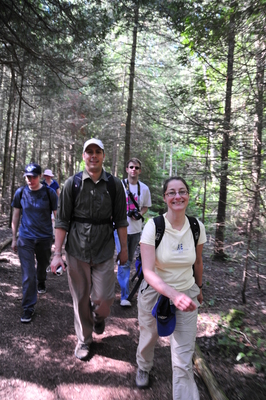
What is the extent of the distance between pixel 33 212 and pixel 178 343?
3.02 metres

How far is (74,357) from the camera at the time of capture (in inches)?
125

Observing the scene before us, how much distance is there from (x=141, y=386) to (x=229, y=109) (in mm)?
7198

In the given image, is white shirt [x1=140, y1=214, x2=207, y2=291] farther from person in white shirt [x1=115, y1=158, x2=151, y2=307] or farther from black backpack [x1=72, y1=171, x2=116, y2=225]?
person in white shirt [x1=115, y1=158, x2=151, y2=307]

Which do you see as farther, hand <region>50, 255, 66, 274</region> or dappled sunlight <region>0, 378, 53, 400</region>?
hand <region>50, 255, 66, 274</region>

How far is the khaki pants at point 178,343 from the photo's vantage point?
2115mm

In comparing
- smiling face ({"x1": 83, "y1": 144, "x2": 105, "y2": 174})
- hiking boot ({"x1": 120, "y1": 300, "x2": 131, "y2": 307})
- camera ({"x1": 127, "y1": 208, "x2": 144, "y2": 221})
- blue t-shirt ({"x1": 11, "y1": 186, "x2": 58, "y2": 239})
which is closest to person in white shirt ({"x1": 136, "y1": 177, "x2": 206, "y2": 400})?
smiling face ({"x1": 83, "y1": 144, "x2": 105, "y2": 174})

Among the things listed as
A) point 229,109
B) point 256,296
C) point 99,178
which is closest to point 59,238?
point 99,178

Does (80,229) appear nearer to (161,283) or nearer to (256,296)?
(161,283)

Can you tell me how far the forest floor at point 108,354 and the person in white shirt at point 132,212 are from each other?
1.54ft

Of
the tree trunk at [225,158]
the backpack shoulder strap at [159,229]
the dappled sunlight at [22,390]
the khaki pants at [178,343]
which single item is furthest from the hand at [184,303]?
the tree trunk at [225,158]

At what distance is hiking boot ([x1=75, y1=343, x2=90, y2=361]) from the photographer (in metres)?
3.12

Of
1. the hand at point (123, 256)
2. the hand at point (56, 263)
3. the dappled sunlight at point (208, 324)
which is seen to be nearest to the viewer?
the hand at point (56, 263)

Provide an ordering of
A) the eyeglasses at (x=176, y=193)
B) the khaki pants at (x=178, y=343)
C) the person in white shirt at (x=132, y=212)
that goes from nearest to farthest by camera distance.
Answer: the khaki pants at (x=178, y=343), the eyeglasses at (x=176, y=193), the person in white shirt at (x=132, y=212)

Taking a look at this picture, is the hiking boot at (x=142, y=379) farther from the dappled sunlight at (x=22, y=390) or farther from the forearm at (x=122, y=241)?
the forearm at (x=122, y=241)
